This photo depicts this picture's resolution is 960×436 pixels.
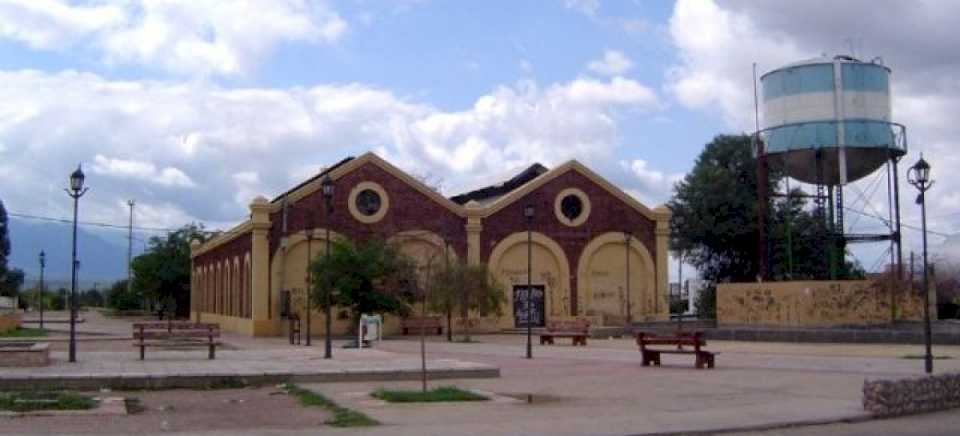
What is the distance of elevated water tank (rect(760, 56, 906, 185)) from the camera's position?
156ft

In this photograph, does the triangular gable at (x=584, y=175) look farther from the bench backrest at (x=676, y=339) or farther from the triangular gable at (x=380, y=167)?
the bench backrest at (x=676, y=339)

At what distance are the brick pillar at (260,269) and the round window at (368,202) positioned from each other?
185 inches

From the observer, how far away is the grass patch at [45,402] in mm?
16125

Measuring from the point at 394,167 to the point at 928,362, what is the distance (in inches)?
1319

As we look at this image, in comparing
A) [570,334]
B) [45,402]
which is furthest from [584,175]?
[45,402]

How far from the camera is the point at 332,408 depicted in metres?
16.5

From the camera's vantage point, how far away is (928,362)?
908 inches

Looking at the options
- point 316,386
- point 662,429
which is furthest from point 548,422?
point 316,386

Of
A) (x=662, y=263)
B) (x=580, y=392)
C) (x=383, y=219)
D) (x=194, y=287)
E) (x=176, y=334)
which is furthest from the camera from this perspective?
(x=194, y=287)

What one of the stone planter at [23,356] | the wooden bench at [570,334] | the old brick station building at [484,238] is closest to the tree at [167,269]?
the old brick station building at [484,238]

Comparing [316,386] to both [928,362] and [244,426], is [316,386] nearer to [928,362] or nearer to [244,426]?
[244,426]

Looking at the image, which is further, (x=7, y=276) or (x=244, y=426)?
(x=7, y=276)

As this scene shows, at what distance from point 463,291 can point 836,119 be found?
18335 mm

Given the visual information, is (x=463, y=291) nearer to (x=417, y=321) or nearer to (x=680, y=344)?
(x=417, y=321)
